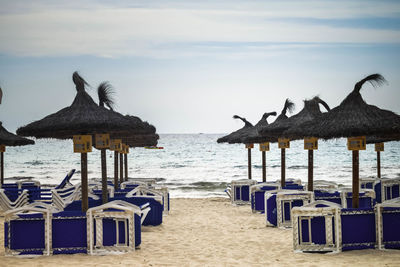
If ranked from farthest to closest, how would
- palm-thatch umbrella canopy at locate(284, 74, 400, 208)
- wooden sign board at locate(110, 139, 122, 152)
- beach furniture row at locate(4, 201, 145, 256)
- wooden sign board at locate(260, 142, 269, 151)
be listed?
wooden sign board at locate(260, 142, 269, 151) < wooden sign board at locate(110, 139, 122, 152) < palm-thatch umbrella canopy at locate(284, 74, 400, 208) < beach furniture row at locate(4, 201, 145, 256)

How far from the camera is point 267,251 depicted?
7.61m

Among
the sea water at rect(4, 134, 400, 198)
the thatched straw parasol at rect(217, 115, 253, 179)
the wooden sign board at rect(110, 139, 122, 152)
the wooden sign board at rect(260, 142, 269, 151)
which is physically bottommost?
the sea water at rect(4, 134, 400, 198)

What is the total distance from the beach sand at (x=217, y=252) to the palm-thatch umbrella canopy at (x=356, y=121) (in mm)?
1268

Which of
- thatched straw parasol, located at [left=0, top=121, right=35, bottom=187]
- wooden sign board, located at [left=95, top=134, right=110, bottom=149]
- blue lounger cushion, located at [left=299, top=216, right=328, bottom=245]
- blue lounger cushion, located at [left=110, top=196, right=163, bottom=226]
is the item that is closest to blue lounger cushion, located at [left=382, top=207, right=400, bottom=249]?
blue lounger cushion, located at [left=299, top=216, right=328, bottom=245]

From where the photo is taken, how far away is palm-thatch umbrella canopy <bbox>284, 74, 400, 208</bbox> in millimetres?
7383

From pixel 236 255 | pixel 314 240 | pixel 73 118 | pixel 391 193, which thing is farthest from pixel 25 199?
pixel 391 193

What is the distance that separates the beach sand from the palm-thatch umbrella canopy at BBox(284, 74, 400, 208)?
1.27 metres

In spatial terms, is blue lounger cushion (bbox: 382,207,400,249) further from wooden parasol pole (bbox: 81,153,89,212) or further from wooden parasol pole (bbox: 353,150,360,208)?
wooden parasol pole (bbox: 81,153,89,212)

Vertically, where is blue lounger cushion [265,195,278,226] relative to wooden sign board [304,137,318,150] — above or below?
below

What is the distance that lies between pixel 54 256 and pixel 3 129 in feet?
30.7

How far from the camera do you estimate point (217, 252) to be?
7.62 meters

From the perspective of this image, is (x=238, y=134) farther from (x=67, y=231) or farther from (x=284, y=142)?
(x=67, y=231)

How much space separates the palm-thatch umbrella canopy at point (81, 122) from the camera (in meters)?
7.76

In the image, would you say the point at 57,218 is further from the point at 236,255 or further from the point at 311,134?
the point at 311,134
